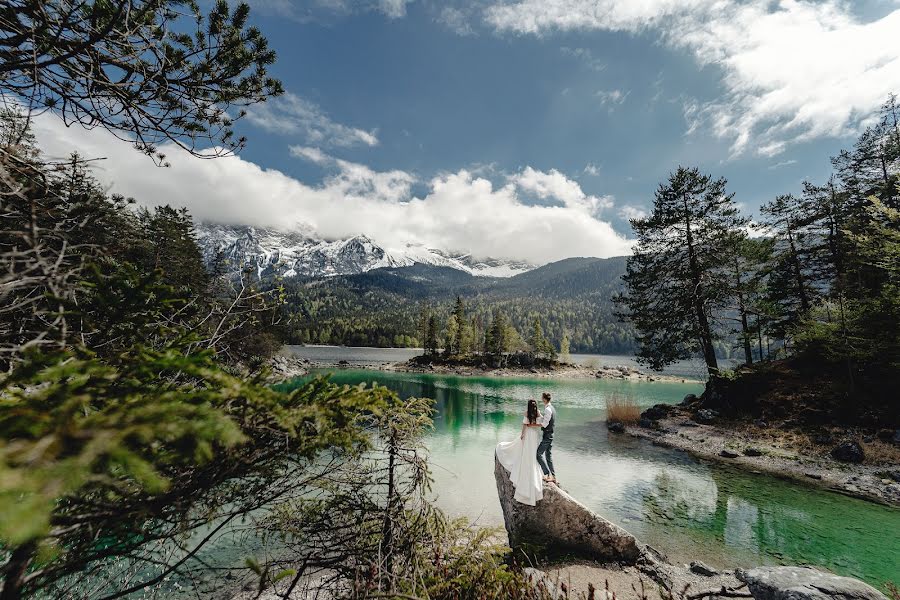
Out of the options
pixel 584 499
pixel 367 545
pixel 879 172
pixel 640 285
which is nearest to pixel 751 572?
pixel 584 499

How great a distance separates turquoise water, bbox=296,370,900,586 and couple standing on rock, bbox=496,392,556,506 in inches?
43.9

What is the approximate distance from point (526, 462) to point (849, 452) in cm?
1341

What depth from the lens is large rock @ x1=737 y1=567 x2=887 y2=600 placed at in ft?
15.5

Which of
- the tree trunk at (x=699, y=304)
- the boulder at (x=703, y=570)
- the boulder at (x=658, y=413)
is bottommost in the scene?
the boulder at (x=703, y=570)

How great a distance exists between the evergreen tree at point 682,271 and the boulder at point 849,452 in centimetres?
666

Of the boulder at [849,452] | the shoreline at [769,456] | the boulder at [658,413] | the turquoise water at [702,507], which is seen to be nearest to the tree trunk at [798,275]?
the boulder at [658,413]

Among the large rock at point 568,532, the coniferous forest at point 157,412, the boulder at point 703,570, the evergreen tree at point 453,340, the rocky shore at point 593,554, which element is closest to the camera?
the coniferous forest at point 157,412

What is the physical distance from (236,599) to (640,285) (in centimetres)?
2420

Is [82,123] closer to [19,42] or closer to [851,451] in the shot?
[19,42]

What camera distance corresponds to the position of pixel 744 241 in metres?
19.7

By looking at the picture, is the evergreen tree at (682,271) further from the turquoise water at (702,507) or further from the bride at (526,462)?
the bride at (526,462)

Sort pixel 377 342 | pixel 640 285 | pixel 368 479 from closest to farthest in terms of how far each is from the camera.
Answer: pixel 368 479 → pixel 640 285 → pixel 377 342

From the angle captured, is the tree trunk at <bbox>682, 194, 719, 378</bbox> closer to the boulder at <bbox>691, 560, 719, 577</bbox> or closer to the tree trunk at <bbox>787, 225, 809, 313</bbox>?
the tree trunk at <bbox>787, 225, 809, 313</bbox>

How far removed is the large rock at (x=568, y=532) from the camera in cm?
705
